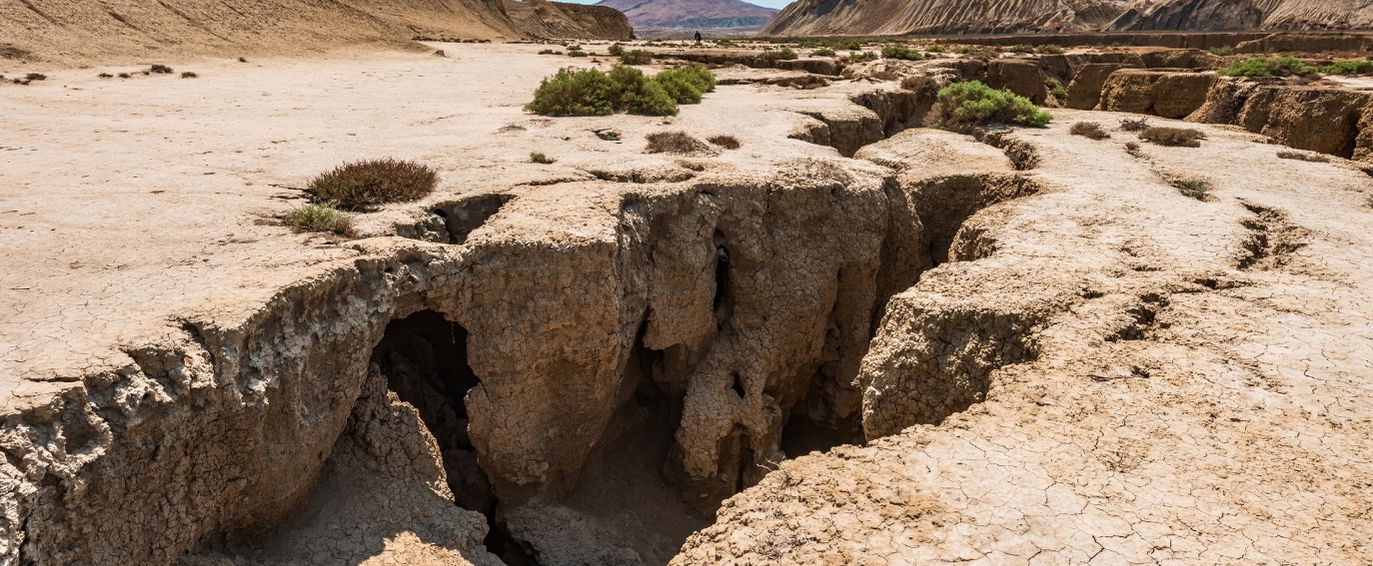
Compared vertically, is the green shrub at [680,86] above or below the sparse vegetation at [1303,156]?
above

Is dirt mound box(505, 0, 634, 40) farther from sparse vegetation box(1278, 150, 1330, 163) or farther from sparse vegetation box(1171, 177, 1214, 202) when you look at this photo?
sparse vegetation box(1171, 177, 1214, 202)

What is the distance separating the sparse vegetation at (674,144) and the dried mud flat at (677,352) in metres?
0.54

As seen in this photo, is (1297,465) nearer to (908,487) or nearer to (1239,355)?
(1239,355)

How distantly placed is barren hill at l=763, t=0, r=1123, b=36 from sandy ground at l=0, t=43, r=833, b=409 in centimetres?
7321

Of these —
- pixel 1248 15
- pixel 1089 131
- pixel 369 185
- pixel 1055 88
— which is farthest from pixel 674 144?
pixel 1248 15

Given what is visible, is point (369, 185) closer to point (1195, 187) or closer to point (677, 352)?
point (677, 352)

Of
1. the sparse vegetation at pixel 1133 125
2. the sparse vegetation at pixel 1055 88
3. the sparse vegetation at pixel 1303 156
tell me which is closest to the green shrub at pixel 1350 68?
the sparse vegetation at pixel 1055 88

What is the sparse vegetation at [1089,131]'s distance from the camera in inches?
510

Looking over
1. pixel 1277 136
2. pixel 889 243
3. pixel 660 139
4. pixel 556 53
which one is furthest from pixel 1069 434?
pixel 556 53

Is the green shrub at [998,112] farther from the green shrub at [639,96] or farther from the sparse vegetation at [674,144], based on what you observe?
the sparse vegetation at [674,144]

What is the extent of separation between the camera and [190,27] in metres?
26.5

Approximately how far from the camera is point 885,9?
338ft

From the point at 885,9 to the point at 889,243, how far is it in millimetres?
102758

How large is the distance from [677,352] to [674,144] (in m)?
3.11
